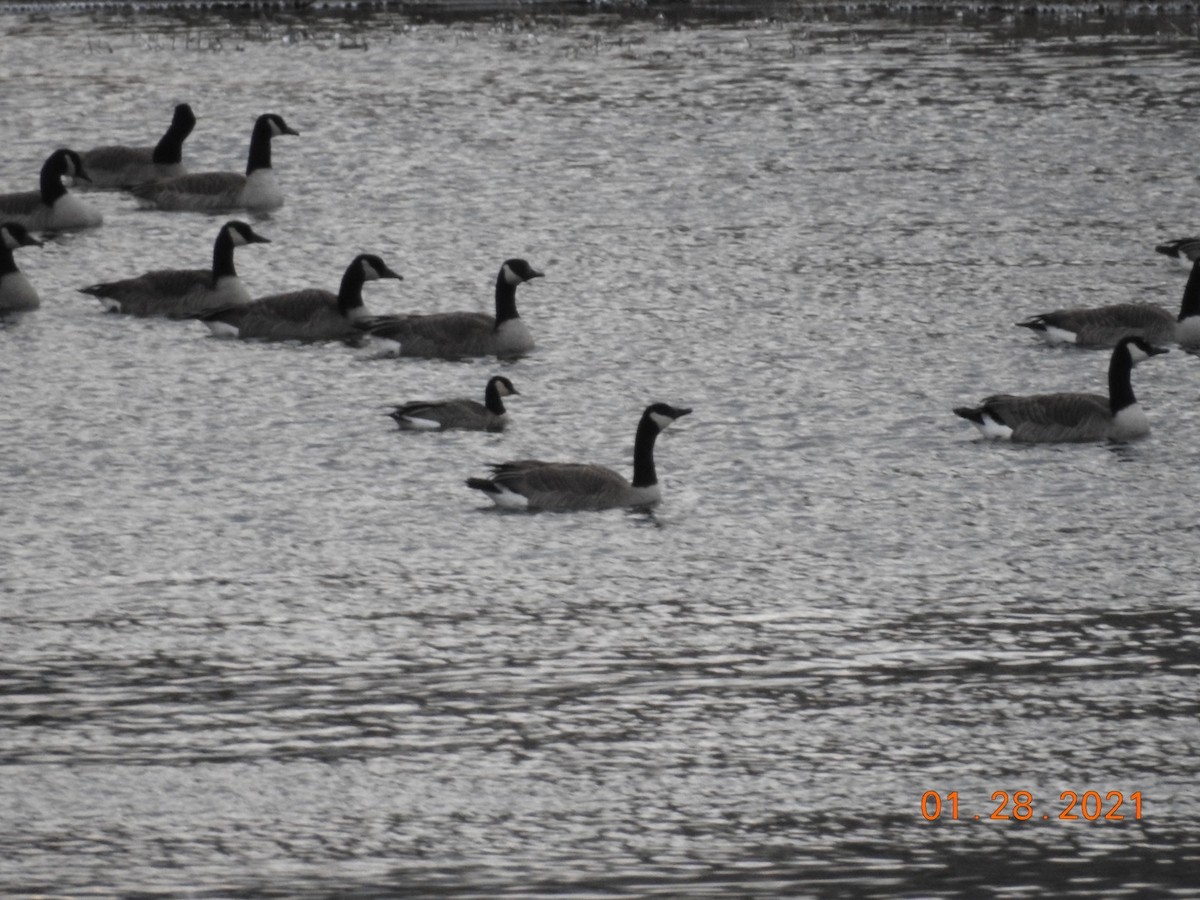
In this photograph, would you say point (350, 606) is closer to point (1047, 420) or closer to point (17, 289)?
point (1047, 420)

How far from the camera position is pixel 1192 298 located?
79.5 feet

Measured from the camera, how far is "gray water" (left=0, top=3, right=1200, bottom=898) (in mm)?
11680

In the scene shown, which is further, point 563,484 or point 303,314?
point 303,314

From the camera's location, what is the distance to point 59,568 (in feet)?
53.6

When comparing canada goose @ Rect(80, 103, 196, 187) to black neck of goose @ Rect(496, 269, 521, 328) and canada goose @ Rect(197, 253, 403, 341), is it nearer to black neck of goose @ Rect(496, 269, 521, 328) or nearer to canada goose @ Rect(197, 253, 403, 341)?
canada goose @ Rect(197, 253, 403, 341)

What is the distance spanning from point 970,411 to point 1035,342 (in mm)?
4702

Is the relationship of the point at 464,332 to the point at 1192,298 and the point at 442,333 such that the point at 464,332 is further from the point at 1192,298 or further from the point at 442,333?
the point at 1192,298

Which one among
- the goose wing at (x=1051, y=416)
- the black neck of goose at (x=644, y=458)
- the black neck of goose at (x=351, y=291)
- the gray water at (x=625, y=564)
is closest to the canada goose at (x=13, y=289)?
the gray water at (x=625, y=564)

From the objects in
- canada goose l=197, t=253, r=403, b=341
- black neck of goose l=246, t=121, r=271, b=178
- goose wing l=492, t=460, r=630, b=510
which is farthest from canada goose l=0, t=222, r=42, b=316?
goose wing l=492, t=460, r=630, b=510
